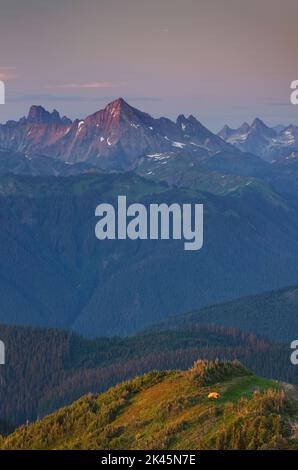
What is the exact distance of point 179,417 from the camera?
82.4 metres

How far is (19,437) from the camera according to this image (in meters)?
91.9

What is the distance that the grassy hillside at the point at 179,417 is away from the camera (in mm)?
71625

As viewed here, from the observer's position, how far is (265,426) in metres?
71.2

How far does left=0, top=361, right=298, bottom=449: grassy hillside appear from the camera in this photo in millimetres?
71625
